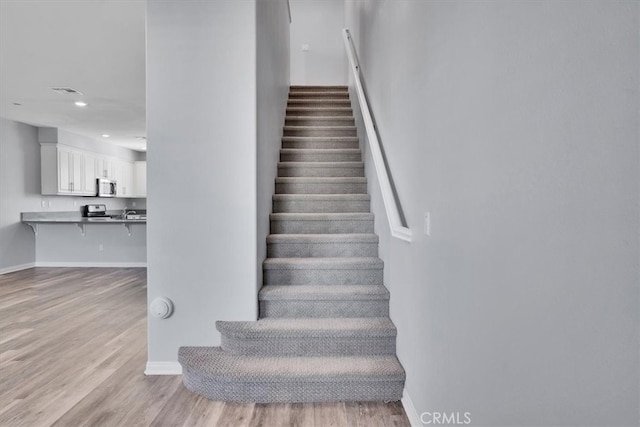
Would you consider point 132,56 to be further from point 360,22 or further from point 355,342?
point 355,342

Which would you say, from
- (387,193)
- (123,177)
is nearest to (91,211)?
(123,177)

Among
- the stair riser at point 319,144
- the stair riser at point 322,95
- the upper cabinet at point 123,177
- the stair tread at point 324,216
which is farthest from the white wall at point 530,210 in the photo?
the upper cabinet at point 123,177

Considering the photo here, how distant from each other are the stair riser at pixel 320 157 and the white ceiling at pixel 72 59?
1.75 m

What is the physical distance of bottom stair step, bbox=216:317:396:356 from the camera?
7.39 feet

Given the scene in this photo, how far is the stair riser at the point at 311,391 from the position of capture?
206 centimetres

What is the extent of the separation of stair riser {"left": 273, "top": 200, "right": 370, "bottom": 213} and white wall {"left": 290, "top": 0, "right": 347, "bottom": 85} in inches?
152

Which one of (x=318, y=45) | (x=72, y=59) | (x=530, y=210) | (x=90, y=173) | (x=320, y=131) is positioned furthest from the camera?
(x=90, y=173)

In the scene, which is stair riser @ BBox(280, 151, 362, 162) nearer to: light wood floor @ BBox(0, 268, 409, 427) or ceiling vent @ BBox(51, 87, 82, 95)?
light wood floor @ BBox(0, 268, 409, 427)

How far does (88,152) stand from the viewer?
8.02m

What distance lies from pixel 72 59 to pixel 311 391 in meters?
4.17

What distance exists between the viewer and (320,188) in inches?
139

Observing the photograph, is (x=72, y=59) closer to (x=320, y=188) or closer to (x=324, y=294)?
(x=320, y=188)

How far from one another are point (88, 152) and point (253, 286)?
7415 mm

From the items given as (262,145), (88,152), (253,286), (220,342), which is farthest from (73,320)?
(88,152)
